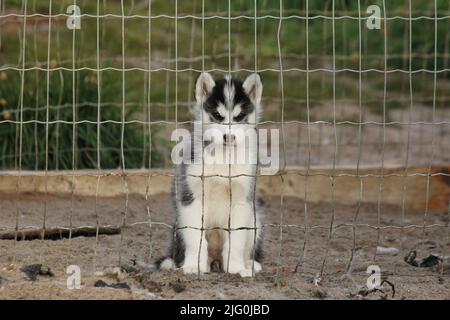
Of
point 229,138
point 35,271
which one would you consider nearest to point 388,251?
point 229,138

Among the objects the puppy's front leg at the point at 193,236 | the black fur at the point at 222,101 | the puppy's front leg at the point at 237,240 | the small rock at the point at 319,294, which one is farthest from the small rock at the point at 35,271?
the small rock at the point at 319,294

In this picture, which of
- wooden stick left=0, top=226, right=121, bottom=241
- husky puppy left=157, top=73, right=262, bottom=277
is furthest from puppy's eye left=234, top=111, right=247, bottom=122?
wooden stick left=0, top=226, right=121, bottom=241

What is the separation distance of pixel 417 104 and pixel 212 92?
6.56 meters

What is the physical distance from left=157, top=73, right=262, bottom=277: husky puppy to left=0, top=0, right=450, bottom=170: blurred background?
323 millimetres

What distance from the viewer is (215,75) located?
1087 centimetres

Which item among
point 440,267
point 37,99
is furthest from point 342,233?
point 37,99

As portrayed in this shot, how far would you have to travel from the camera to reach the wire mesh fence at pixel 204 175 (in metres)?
6.44

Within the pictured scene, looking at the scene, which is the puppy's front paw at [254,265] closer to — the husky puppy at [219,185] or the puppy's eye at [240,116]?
the husky puppy at [219,185]

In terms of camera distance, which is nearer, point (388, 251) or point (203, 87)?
point (203, 87)

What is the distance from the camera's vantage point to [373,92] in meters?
13.0

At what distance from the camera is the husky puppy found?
21.1ft

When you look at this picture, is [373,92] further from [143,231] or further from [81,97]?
[143,231]

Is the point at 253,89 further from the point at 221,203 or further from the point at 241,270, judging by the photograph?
the point at 241,270

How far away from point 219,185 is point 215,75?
14.8 feet
